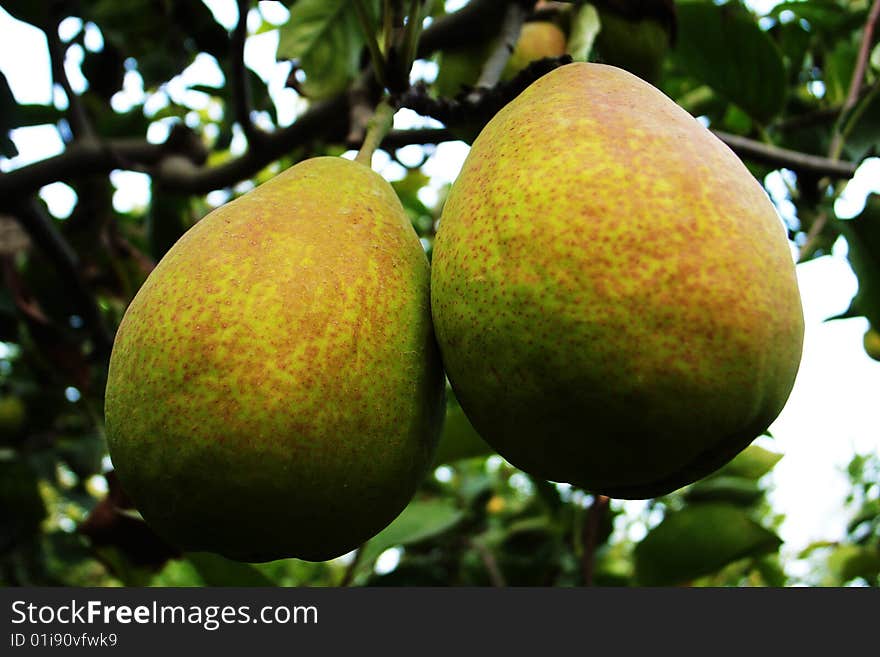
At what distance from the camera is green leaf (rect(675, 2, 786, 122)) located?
1589mm

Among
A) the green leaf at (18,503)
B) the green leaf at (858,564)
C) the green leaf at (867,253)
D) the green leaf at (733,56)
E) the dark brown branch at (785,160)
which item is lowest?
the green leaf at (18,503)

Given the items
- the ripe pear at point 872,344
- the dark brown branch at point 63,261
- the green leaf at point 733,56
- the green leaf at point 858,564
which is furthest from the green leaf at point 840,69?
the dark brown branch at point 63,261

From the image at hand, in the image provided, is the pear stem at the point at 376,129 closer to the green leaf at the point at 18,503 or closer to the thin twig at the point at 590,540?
the thin twig at the point at 590,540

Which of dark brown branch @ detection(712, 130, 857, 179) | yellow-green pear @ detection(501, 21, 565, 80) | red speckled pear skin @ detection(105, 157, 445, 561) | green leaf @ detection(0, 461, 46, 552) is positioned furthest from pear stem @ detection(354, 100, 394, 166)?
green leaf @ detection(0, 461, 46, 552)

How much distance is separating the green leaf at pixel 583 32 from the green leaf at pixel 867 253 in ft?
1.71

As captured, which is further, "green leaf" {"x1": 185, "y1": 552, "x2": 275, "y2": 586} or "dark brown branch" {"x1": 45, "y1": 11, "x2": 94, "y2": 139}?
"dark brown branch" {"x1": 45, "y1": 11, "x2": 94, "y2": 139}

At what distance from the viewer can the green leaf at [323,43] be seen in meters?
1.53

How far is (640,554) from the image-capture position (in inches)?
66.0

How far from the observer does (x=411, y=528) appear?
1731 millimetres

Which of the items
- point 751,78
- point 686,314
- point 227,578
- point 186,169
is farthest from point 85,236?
point 686,314

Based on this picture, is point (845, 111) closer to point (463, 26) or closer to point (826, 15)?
point (826, 15)

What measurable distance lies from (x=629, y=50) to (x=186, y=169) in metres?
1.01

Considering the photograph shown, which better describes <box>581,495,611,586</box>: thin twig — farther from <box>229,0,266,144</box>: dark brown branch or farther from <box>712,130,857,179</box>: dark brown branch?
<box>229,0,266,144</box>: dark brown branch

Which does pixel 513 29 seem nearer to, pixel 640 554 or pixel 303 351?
pixel 303 351
